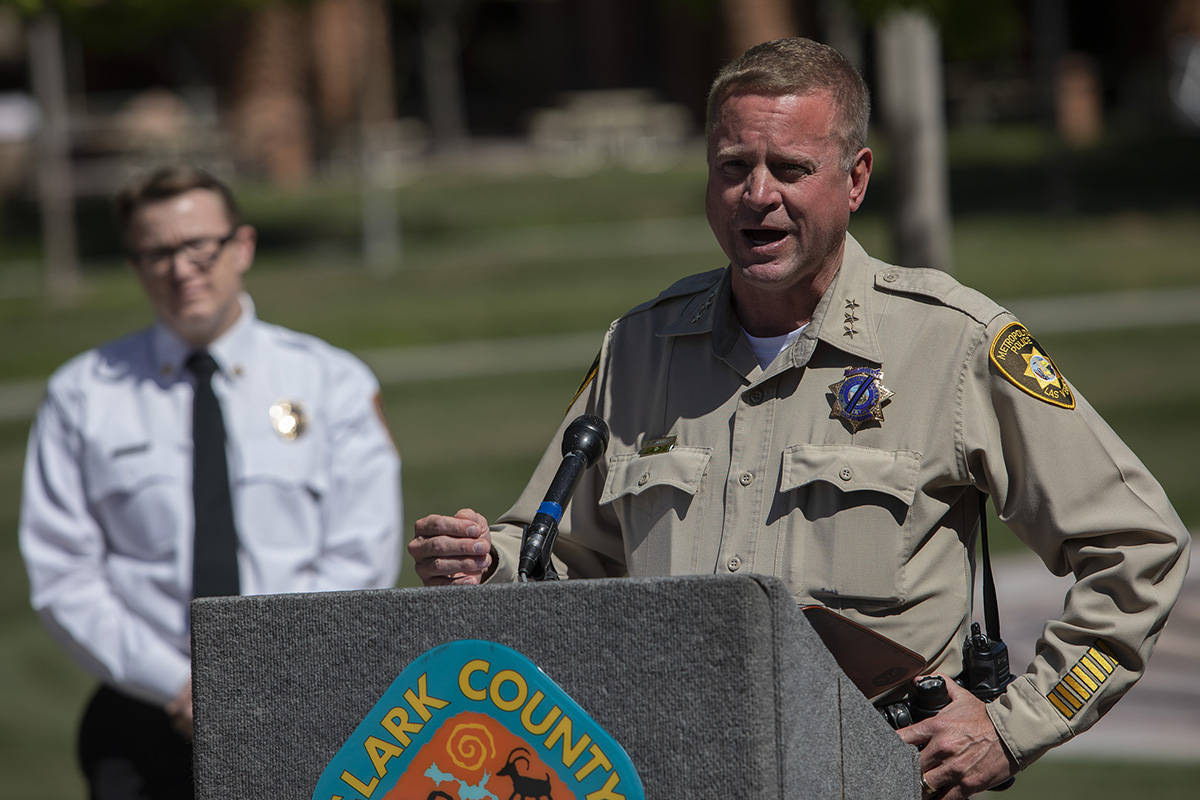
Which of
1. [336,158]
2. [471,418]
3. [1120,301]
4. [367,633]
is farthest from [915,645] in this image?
[336,158]

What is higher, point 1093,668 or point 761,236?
point 761,236

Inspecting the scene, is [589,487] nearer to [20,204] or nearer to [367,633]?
[367,633]

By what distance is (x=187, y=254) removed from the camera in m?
4.22

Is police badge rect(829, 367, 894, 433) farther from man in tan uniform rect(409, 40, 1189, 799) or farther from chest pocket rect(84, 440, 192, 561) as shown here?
chest pocket rect(84, 440, 192, 561)

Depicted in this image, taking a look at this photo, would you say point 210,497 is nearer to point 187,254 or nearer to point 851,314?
point 187,254

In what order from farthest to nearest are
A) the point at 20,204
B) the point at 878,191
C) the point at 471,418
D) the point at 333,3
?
1. the point at 333,3
2. the point at 20,204
3. the point at 878,191
4. the point at 471,418

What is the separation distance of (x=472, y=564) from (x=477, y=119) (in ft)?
103

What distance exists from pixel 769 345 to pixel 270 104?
81.4 ft

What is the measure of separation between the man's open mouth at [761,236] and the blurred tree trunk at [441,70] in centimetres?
2618

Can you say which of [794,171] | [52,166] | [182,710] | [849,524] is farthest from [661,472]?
[52,166]

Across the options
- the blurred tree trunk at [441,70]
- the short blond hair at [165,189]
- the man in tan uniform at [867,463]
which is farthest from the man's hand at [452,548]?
the blurred tree trunk at [441,70]

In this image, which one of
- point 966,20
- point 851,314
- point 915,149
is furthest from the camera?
point 915,149

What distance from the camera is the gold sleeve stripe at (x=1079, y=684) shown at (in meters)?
2.62

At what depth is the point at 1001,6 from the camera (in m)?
6.64
